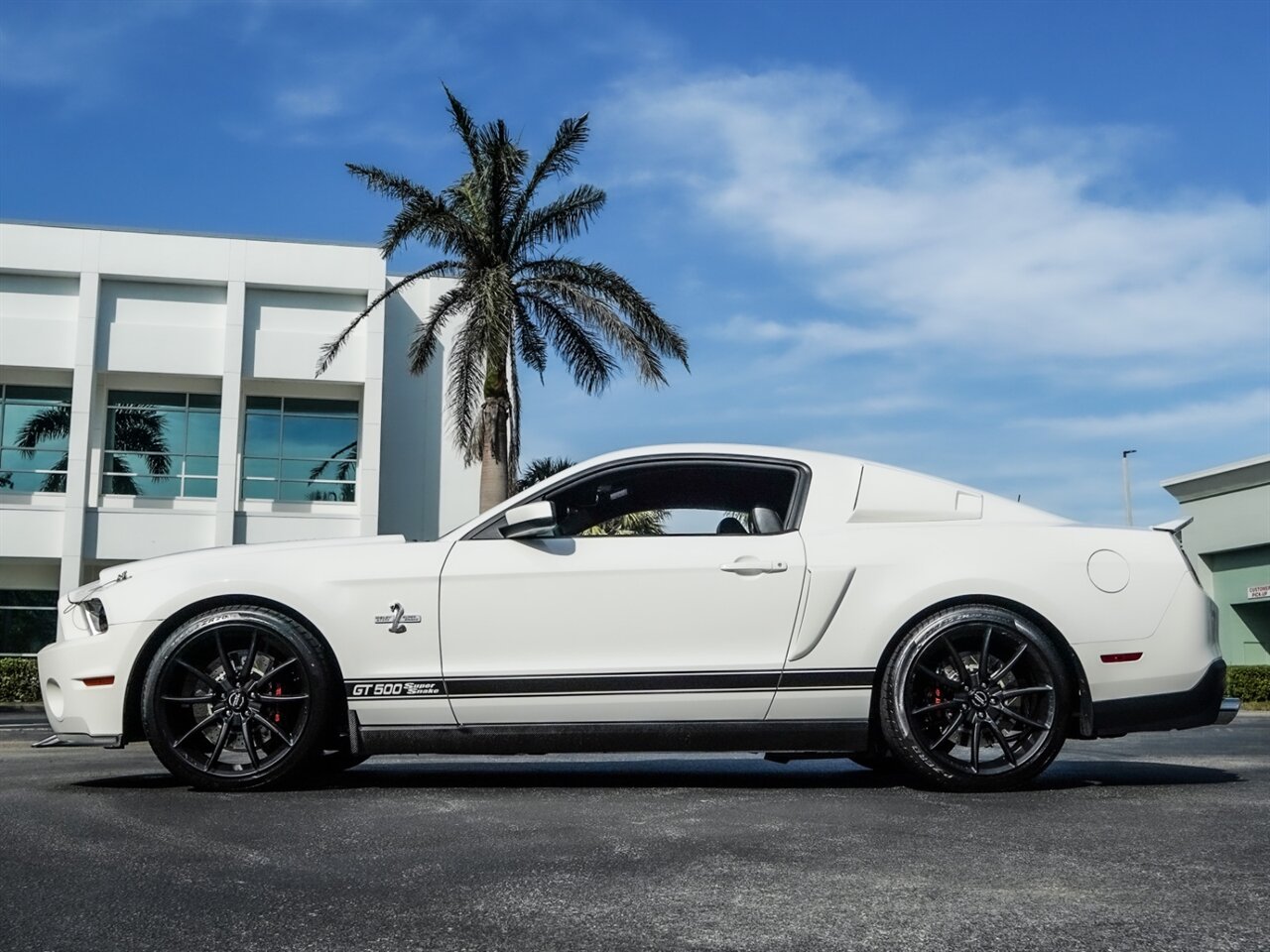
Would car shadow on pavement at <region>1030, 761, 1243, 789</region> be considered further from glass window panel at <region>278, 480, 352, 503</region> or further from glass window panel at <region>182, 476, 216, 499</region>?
glass window panel at <region>182, 476, 216, 499</region>

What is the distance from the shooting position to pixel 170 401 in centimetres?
3278

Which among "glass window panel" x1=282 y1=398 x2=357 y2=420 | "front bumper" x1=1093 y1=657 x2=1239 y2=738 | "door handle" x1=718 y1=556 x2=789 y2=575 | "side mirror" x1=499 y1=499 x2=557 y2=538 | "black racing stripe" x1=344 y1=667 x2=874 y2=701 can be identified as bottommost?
"front bumper" x1=1093 y1=657 x2=1239 y2=738

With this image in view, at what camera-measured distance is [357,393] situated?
33.3 m

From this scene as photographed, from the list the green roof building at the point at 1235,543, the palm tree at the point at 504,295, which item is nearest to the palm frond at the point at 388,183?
the palm tree at the point at 504,295

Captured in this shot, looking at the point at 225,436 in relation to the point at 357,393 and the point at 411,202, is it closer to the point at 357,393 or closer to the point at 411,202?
the point at 357,393

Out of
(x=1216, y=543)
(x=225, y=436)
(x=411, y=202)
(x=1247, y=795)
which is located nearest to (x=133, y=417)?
(x=225, y=436)

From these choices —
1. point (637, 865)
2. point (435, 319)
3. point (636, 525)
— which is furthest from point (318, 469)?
point (637, 865)

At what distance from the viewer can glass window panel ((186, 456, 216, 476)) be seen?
32500 millimetres

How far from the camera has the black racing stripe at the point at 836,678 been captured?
209 inches

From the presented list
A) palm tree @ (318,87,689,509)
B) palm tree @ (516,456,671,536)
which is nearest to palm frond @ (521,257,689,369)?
palm tree @ (318,87,689,509)

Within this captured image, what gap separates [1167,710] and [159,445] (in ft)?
100

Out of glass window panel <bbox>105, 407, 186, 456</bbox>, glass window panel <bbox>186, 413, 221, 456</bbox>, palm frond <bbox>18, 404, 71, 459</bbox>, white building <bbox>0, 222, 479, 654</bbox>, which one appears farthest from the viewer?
glass window panel <bbox>186, 413, 221, 456</bbox>

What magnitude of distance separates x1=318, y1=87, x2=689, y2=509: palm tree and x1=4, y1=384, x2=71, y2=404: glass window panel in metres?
12.4

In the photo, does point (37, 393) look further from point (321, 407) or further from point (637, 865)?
point (637, 865)
